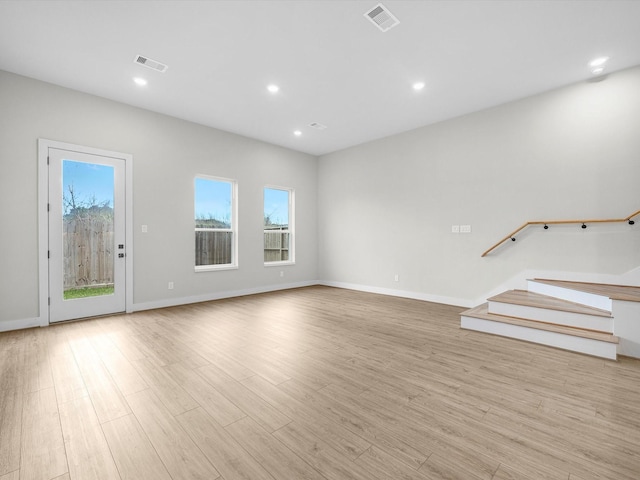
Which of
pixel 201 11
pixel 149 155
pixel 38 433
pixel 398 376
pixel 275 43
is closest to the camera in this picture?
pixel 38 433

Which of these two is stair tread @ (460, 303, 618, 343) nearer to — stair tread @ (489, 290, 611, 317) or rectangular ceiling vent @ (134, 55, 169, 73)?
stair tread @ (489, 290, 611, 317)

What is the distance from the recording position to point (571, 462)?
1426 millimetres

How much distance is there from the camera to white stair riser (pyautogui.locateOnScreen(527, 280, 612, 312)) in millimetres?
3064

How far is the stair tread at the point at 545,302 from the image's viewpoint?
3.08 meters

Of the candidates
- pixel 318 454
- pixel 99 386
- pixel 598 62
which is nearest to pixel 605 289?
pixel 598 62

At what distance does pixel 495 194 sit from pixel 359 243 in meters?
2.78

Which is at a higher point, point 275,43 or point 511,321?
point 275,43

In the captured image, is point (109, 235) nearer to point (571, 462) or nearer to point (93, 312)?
point (93, 312)

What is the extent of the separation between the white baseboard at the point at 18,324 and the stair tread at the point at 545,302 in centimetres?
599

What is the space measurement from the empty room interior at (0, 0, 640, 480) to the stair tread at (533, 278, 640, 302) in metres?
0.07

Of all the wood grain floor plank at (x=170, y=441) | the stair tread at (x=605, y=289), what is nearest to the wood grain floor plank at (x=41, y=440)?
the wood grain floor plank at (x=170, y=441)

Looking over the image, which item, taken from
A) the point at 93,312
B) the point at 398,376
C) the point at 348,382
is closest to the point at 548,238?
the point at 398,376

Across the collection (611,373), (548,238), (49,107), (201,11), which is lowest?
(611,373)

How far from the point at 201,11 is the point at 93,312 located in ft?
13.6
